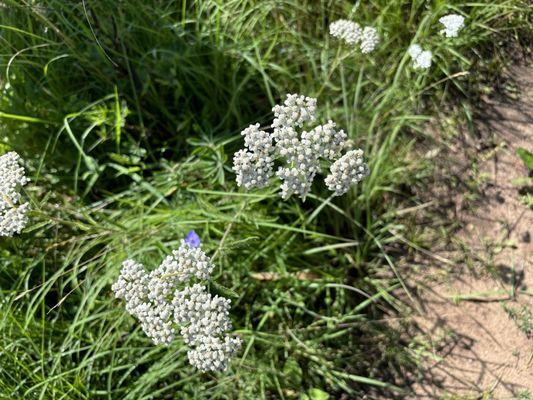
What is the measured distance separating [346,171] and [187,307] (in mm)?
604

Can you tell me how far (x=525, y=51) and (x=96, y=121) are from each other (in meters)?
2.13

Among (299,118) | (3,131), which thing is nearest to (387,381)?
(299,118)

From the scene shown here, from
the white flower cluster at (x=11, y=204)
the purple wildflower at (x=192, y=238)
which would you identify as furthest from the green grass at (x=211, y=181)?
the white flower cluster at (x=11, y=204)

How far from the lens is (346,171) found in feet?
5.41

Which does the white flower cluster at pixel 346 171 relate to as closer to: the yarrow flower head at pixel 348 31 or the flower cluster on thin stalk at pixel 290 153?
the flower cluster on thin stalk at pixel 290 153

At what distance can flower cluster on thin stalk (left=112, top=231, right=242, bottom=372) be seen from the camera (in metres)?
1.65

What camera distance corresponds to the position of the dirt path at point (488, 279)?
2.48m

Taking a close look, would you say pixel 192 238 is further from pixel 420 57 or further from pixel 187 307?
pixel 420 57

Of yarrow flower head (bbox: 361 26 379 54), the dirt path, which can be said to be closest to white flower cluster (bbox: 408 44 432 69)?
yarrow flower head (bbox: 361 26 379 54)

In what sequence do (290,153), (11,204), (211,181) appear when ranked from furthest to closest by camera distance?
(211,181) < (11,204) < (290,153)

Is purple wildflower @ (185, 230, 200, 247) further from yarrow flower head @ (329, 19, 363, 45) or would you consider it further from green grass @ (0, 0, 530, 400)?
yarrow flower head @ (329, 19, 363, 45)

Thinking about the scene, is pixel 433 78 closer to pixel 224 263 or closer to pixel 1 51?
pixel 224 263

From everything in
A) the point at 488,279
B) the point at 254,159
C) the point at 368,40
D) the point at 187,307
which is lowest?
the point at 488,279

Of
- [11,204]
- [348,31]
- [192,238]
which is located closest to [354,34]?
[348,31]
